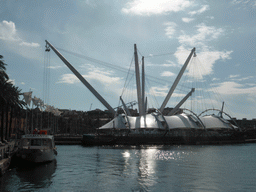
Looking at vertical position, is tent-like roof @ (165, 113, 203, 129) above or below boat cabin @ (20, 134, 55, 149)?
above

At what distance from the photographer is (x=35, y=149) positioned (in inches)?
1447

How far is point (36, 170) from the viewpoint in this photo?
35.3m

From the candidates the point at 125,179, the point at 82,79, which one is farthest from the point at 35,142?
the point at 82,79

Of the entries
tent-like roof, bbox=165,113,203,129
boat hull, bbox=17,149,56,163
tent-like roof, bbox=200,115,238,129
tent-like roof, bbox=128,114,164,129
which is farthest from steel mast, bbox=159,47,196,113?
boat hull, bbox=17,149,56,163

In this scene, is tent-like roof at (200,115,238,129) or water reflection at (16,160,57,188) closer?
water reflection at (16,160,57,188)

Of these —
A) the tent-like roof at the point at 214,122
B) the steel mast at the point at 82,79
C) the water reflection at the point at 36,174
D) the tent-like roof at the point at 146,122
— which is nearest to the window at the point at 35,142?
the water reflection at the point at 36,174

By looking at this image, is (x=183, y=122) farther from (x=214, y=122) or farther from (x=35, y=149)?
(x=35, y=149)

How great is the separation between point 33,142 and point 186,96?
11763 centimetres

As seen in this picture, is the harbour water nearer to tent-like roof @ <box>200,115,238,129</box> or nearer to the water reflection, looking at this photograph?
the water reflection

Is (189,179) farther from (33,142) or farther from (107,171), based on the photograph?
(33,142)

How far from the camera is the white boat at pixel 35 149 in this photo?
36.2 metres

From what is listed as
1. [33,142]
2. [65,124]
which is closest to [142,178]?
[33,142]

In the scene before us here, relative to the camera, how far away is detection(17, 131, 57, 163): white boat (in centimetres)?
3625

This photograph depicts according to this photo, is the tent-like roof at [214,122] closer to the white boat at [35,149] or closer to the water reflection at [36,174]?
the white boat at [35,149]
